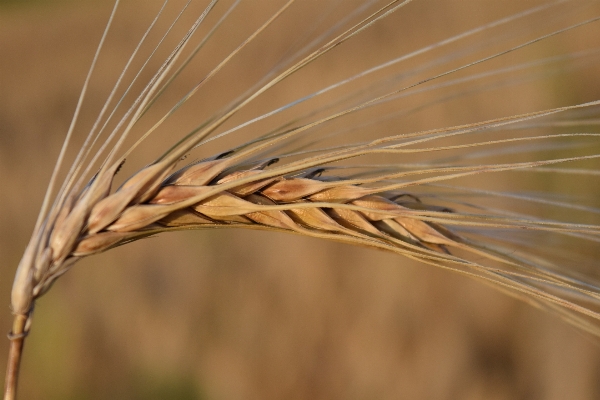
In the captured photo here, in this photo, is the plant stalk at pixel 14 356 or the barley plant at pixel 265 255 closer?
the plant stalk at pixel 14 356

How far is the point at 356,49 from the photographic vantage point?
1155 mm

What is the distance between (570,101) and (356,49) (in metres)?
0.58

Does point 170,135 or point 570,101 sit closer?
point 170,135

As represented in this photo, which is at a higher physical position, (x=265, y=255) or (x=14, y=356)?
(x=265, y=255)

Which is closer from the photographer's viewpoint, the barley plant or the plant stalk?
the plant stalk

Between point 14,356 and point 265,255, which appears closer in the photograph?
point 14,356

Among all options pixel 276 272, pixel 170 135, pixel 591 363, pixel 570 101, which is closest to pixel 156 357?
pixel 276 272

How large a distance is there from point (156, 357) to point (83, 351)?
0.15 meters

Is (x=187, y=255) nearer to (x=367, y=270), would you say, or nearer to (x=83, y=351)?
(x=83, y=351)

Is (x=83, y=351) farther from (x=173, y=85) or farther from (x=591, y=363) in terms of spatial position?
(x=591, y=363)

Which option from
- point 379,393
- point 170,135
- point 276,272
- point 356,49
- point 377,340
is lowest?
point 379,393

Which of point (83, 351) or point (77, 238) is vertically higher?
point (77, 238)

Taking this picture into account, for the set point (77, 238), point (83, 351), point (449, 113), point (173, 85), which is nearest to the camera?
point (77, 238)

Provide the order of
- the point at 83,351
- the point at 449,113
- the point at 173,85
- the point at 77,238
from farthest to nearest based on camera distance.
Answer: the point at 449,113 → the point at 173,85 → the point at 83,351 → the point at 77,238
